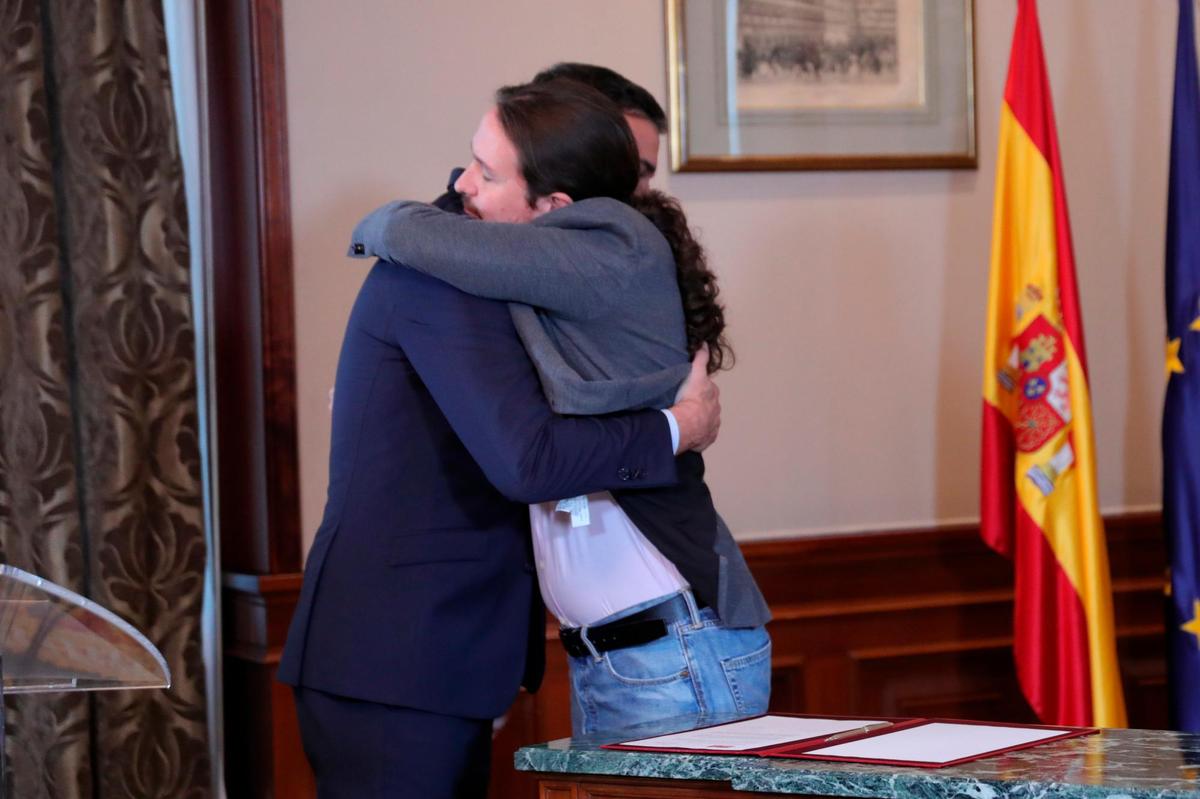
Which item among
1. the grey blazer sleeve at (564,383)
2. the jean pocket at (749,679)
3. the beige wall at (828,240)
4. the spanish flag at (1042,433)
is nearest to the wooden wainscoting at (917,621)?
the beige wall at (828,240)

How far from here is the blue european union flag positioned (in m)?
3.04

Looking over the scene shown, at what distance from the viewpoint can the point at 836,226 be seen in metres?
3.31

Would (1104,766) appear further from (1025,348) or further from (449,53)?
(449,53)

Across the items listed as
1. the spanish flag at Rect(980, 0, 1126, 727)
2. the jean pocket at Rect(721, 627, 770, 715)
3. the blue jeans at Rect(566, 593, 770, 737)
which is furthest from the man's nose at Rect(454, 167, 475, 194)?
the spanish flag at Rect(980, 0, 1126, 727)

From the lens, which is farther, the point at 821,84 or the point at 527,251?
the point at 821,84

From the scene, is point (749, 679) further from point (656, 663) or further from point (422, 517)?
point (422, 517)

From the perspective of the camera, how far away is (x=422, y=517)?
1873mm

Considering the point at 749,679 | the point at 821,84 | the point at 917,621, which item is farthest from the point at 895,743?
the point at 821,84

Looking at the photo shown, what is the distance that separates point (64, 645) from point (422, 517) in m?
0.63

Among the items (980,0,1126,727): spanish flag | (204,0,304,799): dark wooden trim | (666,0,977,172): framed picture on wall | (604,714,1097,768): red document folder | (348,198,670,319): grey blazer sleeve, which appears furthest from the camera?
(666,0,977,172): framed picture on wall

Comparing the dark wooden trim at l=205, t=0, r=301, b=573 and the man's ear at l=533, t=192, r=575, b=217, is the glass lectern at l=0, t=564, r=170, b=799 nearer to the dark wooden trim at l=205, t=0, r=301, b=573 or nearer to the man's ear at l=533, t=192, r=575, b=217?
the man's ear at l=533, t=192, r=575, b=217

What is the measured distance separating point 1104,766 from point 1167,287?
1.98 m

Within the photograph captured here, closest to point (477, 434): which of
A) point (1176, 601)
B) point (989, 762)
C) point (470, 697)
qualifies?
point (470, 697)

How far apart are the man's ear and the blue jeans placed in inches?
21.8
